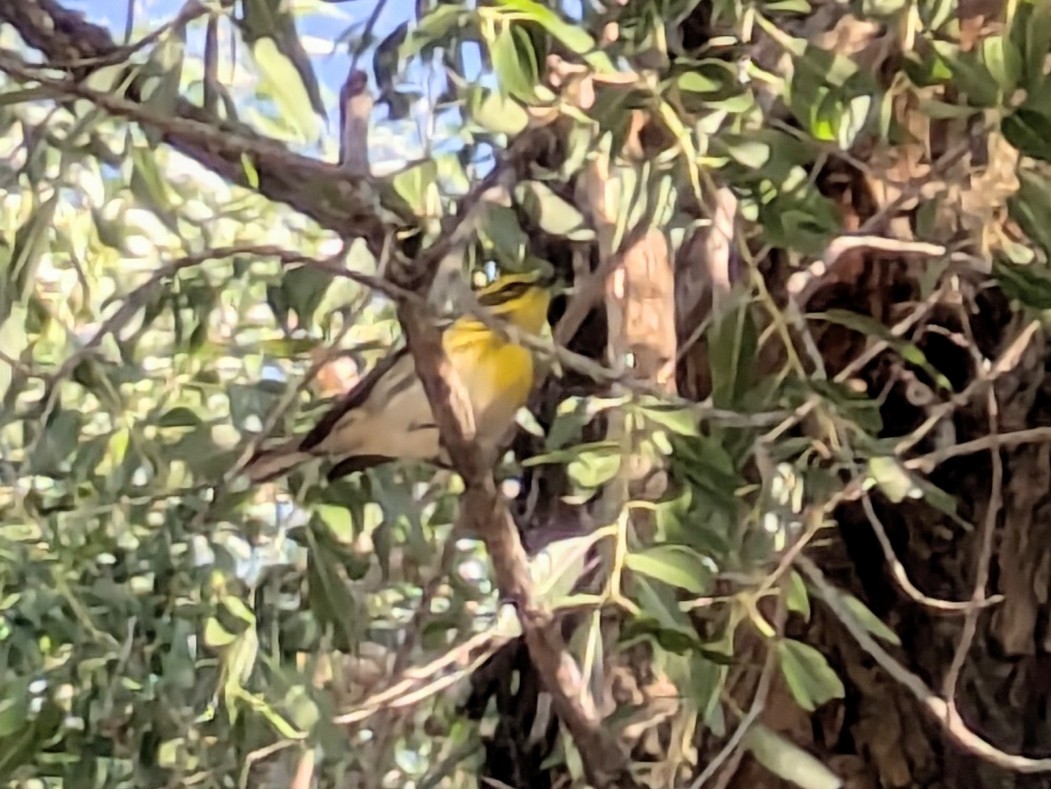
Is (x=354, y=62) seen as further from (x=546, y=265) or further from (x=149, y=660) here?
(x=149, y=660)

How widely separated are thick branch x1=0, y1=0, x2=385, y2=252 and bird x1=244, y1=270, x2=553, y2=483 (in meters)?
0.08

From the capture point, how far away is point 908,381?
0.77 meters

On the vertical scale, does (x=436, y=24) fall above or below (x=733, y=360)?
above

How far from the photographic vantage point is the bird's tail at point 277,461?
0.58 m

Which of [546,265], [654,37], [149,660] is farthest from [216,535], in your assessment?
[654,37]

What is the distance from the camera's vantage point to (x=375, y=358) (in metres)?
0.74

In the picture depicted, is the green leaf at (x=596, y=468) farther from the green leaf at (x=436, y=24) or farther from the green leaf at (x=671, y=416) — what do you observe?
the green leaf at (x=436, y=24)

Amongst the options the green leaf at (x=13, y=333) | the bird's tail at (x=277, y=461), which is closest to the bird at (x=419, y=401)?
the bird's tail at (x=277, y=461)

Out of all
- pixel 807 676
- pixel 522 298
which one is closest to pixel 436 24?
pixel 807 676

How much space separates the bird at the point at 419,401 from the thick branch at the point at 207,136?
0.08 m

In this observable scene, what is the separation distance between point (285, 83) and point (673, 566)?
0.69ft

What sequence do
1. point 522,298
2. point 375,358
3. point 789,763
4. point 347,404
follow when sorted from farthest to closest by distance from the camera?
point 522,298
point 375,358
point 347,404
point 789,763

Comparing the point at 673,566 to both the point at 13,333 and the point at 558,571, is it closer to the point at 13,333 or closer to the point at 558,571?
the point at 558,571

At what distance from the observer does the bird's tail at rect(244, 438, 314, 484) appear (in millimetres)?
576
